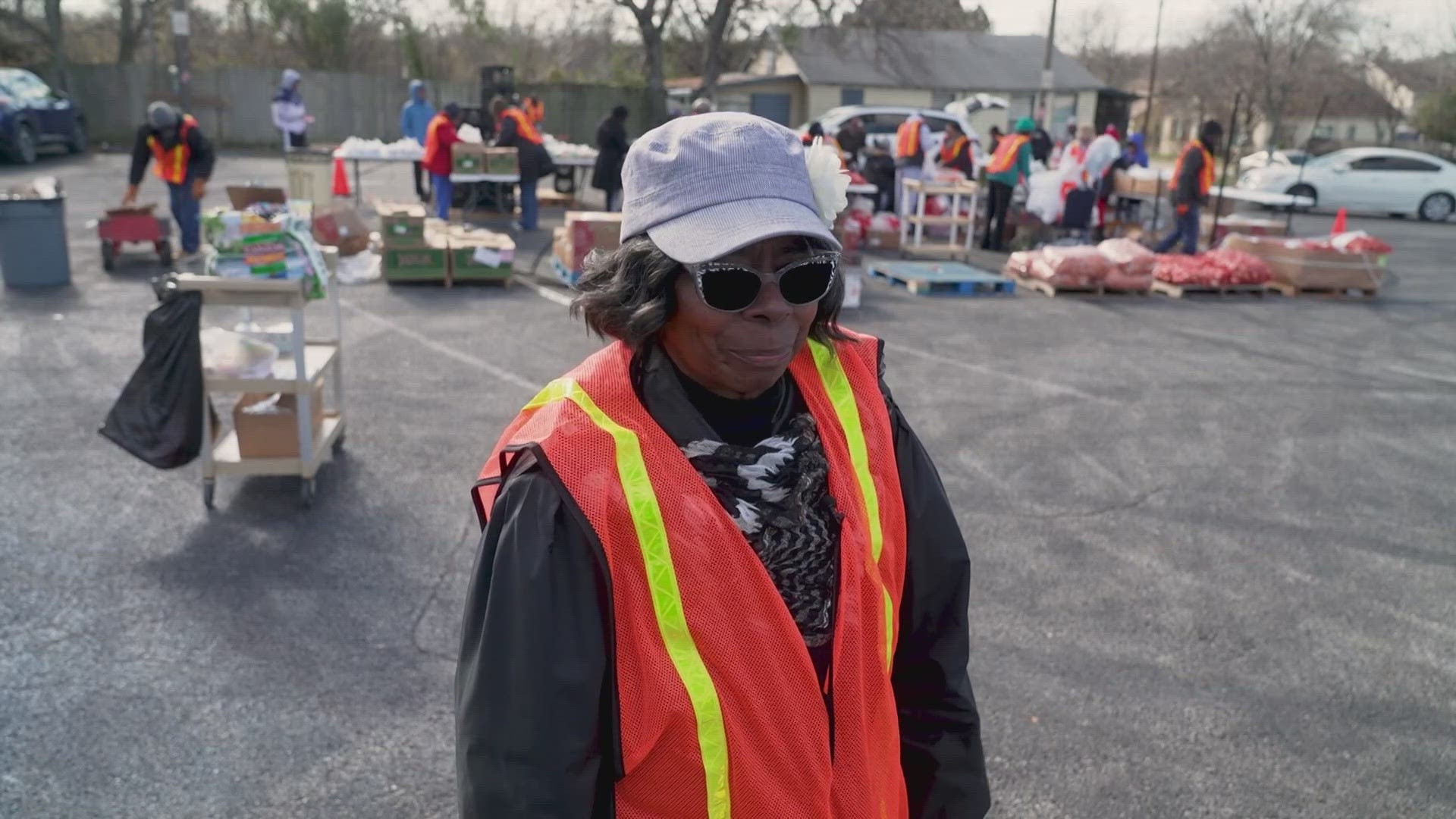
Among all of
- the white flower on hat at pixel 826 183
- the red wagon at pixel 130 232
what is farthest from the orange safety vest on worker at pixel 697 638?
the red wagon at pixel 130 232

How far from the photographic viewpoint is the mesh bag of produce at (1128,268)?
1165 centimetres

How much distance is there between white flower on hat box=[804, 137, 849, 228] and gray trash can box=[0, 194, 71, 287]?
10534 millimetres

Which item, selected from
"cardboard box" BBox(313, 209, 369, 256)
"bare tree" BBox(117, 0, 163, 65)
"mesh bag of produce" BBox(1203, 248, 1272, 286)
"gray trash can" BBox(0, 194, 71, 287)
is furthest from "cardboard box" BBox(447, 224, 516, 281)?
"bare tree" BBox(117, 0, 163, 65)

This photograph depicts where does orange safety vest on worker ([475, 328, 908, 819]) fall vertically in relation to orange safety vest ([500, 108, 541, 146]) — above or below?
below

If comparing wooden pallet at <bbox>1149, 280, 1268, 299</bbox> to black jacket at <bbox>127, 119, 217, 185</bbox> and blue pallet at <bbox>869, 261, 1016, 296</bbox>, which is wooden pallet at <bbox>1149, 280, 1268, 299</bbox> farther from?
black jacket at <bbox>127, 119, 217, 185</bbox>

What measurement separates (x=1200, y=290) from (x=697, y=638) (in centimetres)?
1195

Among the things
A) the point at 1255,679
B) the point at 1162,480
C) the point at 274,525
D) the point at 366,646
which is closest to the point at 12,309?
the point at 274,525

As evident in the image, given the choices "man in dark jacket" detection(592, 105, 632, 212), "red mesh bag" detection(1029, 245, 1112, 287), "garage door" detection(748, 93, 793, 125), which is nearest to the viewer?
"red mesh bag" detection(1029, 245, 1112, 287)

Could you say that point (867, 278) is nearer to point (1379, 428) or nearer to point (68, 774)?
point (1379, 428)

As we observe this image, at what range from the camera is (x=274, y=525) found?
5.00m

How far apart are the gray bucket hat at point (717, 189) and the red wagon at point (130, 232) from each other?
11271 mm

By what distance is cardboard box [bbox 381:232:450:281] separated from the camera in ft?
35.5

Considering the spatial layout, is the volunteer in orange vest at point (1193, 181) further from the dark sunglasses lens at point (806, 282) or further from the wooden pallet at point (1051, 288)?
the dark sunglasses lens at point (806, 282)

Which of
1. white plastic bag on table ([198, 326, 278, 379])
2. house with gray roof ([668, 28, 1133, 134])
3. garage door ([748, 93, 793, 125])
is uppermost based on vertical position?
house with gray roof ([668, 28, 1133, 134])
